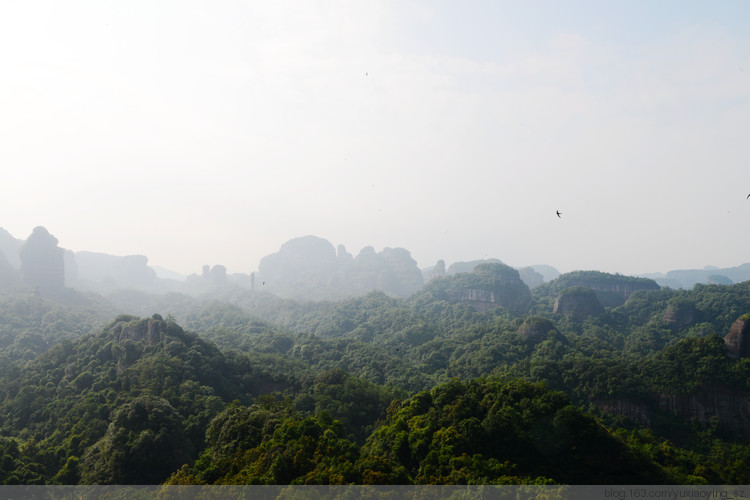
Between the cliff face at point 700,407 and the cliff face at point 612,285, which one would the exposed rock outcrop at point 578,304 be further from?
the cliff face at point 700,407

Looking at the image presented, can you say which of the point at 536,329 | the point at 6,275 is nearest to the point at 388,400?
the point at 536,329

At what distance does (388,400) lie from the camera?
45750 millimetres

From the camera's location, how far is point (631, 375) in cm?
4956

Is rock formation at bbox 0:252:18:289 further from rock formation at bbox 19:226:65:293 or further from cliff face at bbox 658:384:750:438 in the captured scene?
cliff face at bbox 658:384:750:438

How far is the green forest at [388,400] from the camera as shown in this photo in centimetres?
2347

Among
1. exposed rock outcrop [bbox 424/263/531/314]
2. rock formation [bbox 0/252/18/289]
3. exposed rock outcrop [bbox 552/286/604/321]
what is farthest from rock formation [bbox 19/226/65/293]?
exposed rock outcrop [bbox 552/286/604/321]

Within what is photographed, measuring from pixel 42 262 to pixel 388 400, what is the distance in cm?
12128

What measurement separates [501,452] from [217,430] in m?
20.7

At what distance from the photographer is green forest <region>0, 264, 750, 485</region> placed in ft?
77.0

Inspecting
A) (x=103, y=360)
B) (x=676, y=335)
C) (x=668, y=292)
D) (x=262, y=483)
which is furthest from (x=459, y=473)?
(x=668, y=292)

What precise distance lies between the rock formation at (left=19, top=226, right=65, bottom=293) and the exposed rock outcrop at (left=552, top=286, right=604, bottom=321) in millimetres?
142807

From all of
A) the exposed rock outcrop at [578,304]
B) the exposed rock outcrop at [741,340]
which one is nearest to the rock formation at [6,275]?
the exposed rock outcrop at [578,304]

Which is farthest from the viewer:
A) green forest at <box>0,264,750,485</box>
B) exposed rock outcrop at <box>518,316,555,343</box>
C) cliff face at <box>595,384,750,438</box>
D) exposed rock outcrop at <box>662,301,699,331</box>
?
exposed rock outcrop at <box>662,301,699,331</box>

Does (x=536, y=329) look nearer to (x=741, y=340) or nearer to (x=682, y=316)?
(x=741, y=340)
